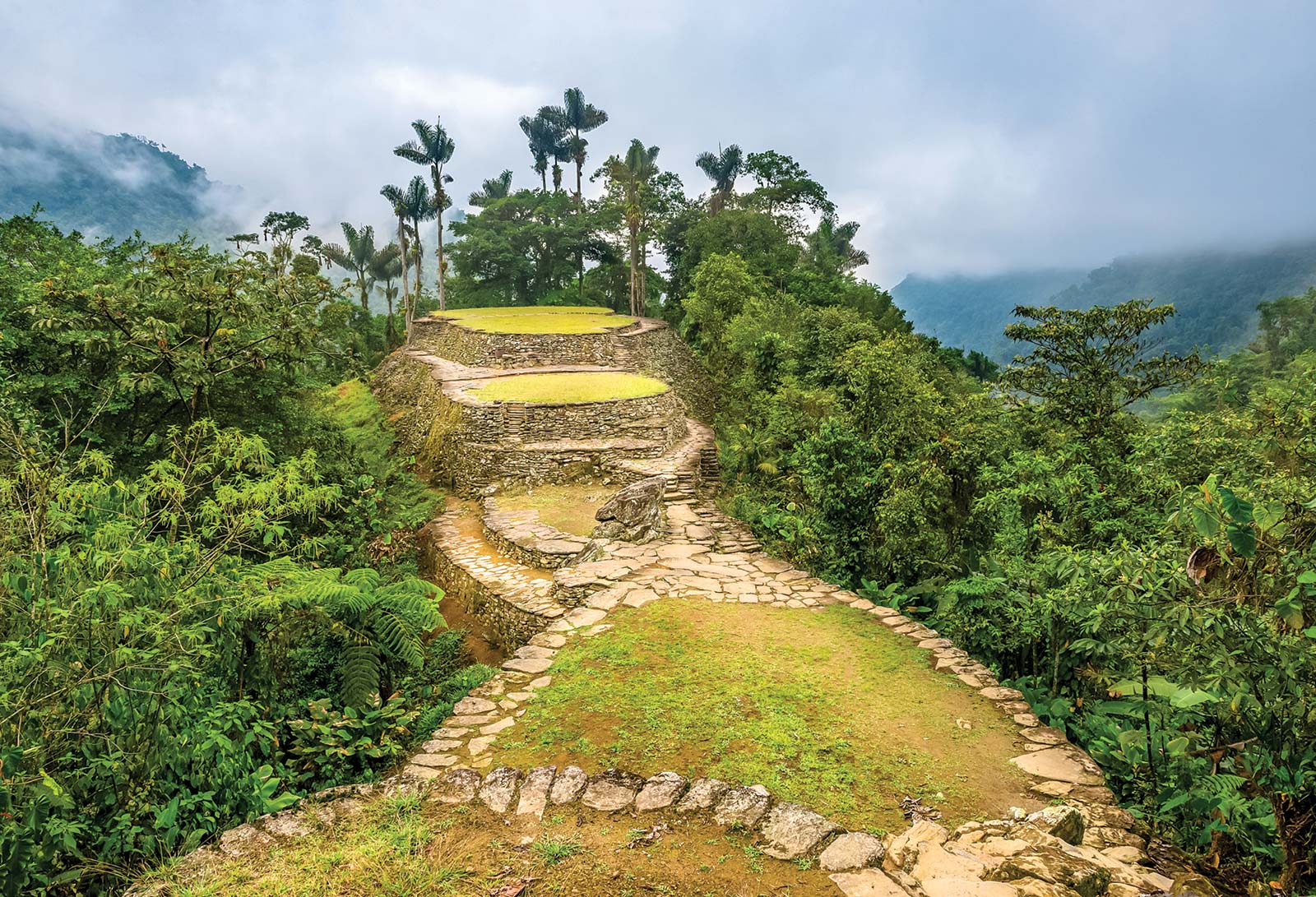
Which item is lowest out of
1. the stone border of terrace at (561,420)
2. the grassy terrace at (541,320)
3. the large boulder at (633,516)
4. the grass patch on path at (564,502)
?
the grass patch on path at (564,502)

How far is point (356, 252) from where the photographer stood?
108 ft

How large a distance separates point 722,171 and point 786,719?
3833 cm

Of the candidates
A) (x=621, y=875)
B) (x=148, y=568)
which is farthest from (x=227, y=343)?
(x=621, y=875)

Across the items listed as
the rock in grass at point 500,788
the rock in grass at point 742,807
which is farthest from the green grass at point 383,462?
the rock in grass at point 742,807

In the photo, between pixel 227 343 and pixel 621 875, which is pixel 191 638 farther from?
pixel 227 343

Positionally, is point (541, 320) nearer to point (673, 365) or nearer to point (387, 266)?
point (673, 365)

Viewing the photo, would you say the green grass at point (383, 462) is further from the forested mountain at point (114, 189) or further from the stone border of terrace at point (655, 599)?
the forested mountain at point (114, 189)

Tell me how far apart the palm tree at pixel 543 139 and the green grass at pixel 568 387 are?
27055 mm

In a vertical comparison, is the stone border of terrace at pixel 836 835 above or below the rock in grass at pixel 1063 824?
below

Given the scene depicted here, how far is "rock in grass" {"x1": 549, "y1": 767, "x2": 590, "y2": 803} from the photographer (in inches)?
141

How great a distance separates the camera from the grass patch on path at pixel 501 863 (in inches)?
113

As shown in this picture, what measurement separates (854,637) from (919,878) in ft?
9.08

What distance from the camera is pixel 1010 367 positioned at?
29.2 ft

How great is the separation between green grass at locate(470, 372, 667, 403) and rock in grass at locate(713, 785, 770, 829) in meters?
11.4
